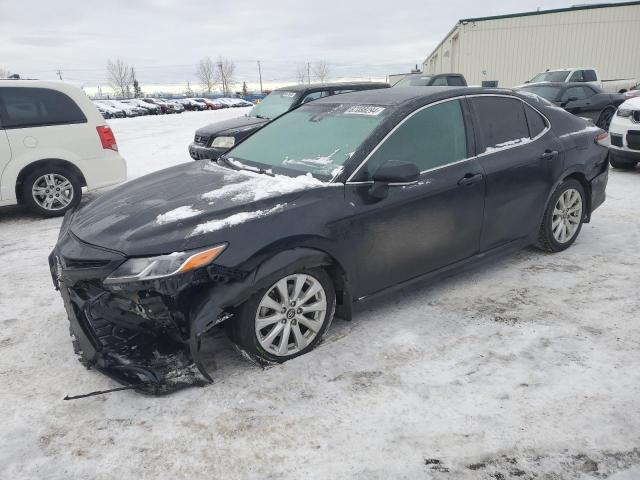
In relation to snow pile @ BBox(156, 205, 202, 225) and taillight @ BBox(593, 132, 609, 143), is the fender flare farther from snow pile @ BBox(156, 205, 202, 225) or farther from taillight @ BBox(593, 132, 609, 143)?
taillight @ BBox(593, 132, 609, 143)

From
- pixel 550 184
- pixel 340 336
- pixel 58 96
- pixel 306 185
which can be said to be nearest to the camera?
pixel 306 185

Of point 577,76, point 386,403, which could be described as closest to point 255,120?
point 386,403

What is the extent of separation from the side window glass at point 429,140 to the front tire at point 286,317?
0.83 meters

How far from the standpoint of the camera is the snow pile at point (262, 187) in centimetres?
310

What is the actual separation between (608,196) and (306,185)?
18.4ft

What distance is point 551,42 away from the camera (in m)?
30.5

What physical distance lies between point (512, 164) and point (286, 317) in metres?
2.31

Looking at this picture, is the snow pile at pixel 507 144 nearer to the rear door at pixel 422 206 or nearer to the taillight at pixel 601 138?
the rear door at pixel 422 206

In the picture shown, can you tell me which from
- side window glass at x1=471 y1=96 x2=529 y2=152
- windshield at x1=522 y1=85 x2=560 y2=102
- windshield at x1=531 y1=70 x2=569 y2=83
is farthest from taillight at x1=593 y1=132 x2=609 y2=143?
windshield at x1=531 y1=70 x2=569 y2=83

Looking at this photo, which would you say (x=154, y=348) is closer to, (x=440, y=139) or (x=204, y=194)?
(x=204, y=194)

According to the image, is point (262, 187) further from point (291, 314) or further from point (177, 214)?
point (291, 314)

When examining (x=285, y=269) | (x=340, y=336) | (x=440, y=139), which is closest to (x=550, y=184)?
(x=440, y=139)

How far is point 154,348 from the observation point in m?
2.91

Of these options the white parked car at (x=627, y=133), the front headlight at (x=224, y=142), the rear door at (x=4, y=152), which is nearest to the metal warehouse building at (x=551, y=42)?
the white parked car at (x=627, y=133)
